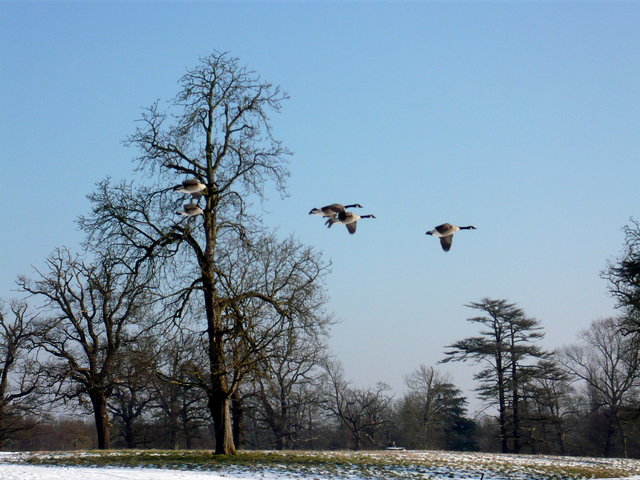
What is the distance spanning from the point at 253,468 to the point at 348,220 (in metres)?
8.23

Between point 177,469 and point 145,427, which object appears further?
point 145,427

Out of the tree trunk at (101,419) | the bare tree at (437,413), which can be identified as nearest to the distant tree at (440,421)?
the bare tree at (437,413)

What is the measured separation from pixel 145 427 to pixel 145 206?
111 ft

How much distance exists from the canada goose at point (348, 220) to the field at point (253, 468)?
7.10 m

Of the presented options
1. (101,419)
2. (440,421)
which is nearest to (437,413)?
(440,421)

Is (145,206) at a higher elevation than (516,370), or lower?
higher

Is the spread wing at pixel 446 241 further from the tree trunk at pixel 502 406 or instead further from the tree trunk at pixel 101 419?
the tree trunk at pixel 502 406

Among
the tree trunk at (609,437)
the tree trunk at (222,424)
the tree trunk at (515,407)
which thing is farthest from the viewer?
the tree trunk at (609,437)

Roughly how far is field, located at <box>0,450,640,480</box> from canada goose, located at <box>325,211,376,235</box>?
7098 mm

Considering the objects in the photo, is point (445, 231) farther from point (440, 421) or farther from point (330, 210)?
point (440, 421)

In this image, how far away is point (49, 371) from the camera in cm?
3169

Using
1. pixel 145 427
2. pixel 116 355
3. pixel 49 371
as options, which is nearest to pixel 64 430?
pixel 145 427

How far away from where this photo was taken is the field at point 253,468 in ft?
55.7

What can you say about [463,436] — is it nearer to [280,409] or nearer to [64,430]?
[280,409]
